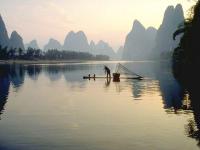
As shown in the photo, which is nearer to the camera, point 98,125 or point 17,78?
point 98,125

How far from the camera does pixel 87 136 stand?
23.5m

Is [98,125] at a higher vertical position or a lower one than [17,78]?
higher

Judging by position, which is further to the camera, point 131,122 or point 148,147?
point 131,122

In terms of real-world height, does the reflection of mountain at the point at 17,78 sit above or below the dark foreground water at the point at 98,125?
below

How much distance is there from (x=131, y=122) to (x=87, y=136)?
5576 mm

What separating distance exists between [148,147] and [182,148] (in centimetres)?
188

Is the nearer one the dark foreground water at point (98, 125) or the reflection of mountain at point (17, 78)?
the dark foreground water at point (98, 125)

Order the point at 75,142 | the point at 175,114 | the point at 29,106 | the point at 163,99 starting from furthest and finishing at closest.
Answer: the point at 163,99 → the point at 29,106 → the point at 175,114 → the point at 75,142

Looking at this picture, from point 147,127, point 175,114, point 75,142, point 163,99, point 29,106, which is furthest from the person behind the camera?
point 163,99

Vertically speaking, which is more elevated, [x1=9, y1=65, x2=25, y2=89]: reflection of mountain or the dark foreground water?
the dark foreground water

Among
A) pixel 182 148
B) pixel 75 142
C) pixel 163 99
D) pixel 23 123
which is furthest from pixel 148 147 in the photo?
pixel 163 99

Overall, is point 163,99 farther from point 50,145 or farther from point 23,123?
point 50,145

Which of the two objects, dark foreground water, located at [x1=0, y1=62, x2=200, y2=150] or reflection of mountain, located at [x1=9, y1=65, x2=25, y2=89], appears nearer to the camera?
dark foreground water, located at [x1=0, y1=62, x2=200, y2=150]

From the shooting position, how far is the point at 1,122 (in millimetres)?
28453
